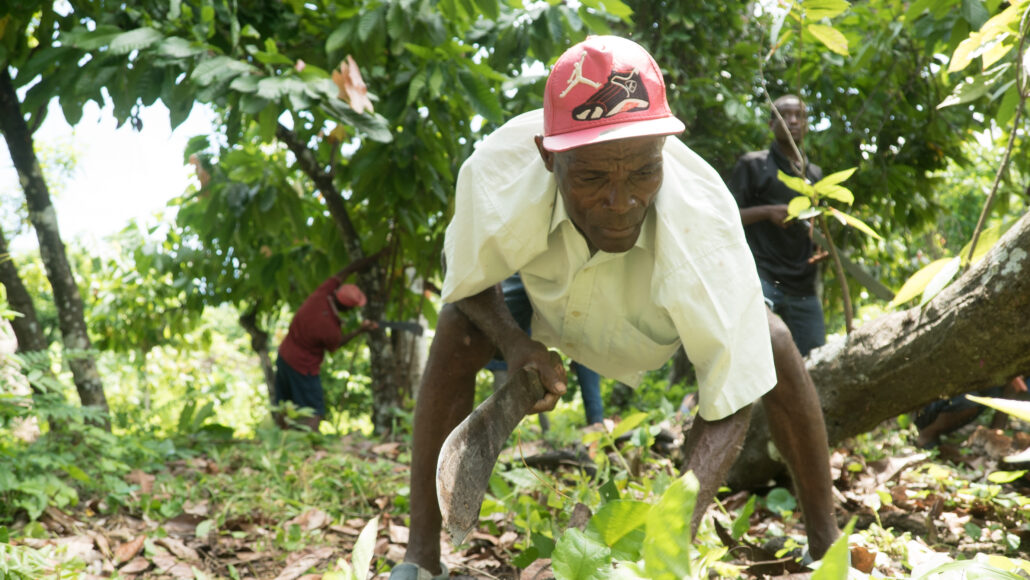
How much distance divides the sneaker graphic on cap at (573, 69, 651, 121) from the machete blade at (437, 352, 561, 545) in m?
0.48

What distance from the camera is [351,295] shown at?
500 centimetres

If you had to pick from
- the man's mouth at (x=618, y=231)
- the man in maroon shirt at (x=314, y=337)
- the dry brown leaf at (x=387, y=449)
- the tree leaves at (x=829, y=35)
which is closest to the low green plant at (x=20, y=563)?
the man's mouth at (x=618, y=231)

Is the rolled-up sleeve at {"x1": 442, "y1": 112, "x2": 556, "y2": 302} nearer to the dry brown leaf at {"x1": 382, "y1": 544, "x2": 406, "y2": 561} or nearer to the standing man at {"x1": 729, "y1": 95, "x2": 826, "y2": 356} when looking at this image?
the dry brown leaf at {"x1": 382, "y1": 544, "x2": 406, "y2": 561}

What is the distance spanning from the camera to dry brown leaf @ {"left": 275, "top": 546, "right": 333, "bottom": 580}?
6.65 feet

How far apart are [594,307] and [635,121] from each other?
46 centimetres

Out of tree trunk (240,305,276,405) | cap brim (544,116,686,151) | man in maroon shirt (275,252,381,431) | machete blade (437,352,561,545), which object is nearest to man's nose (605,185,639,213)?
cap brim (544,116,686,151)

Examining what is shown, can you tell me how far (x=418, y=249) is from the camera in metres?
4.90

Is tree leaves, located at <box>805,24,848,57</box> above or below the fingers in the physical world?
above

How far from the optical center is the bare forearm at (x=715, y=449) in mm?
1528

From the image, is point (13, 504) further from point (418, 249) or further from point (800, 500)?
point (418, 249)

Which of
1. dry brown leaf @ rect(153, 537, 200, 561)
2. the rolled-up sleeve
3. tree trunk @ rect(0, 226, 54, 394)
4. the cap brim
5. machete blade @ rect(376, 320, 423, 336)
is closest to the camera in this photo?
the cap brim

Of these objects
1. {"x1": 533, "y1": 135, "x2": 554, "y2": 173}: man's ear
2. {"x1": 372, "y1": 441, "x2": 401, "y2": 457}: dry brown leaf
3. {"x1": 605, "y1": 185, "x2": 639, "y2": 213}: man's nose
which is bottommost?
{"x1": 372, "y1": 441, "x2": 401, "y2": 457}: dry brown leaf

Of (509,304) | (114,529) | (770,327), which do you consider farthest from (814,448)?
(114,529)

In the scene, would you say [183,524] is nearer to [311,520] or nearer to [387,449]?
[311,520]
